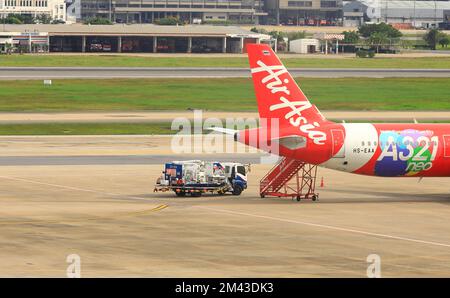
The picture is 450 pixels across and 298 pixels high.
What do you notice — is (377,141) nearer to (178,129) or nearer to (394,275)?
(394,275)

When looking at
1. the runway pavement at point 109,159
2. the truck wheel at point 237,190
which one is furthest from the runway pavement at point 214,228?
the runway pavement at point 109,159

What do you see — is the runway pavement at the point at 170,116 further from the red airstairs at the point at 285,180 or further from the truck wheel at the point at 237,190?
the red airstairs at the point at 285,180

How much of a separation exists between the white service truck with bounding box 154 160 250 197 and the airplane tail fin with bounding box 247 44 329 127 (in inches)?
220

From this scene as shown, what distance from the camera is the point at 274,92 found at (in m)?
67.4

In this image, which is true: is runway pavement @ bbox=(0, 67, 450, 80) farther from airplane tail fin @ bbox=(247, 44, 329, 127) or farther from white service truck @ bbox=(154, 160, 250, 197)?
airplane tail fin @ bbox=(247, 44, 329, 127)

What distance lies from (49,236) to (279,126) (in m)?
18.8

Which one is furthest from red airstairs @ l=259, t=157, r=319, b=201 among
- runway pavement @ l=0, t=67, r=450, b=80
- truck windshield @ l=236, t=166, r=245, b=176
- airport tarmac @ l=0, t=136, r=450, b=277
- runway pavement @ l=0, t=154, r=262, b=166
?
runway pavement @ l=0, t=67, r=450, b=80

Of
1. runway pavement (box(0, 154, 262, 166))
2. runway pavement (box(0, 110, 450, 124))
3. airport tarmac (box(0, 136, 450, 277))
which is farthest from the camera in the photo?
runway pavement (box(0, 110, 450, 124))

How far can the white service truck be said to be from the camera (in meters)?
69.9

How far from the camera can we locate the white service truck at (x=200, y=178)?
6994 centimetres

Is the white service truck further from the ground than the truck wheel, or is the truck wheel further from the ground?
the white service truck

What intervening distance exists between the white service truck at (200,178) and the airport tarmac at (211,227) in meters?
0.89

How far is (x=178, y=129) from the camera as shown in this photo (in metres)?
112
